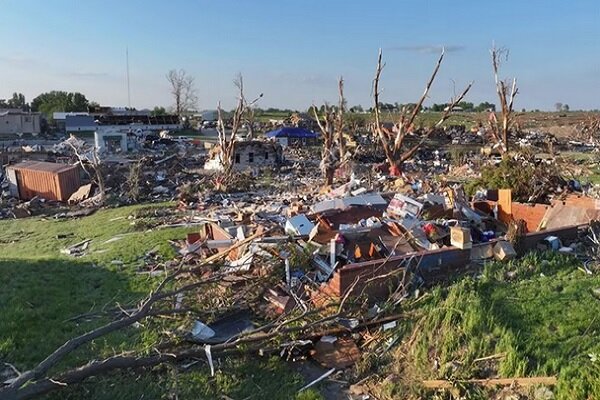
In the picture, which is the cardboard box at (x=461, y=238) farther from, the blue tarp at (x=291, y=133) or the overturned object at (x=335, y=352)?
the blue tarp at (x=291, y=133)

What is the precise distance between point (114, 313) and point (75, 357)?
1.03 m

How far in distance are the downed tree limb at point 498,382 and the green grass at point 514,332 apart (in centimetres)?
6

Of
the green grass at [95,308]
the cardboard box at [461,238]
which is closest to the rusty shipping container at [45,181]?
the green grass at [95,308]

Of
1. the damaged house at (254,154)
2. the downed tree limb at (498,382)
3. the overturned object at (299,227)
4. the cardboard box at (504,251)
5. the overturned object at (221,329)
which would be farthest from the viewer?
the damaged house at (254,154)

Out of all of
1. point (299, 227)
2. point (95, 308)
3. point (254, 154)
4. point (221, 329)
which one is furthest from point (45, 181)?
point (221, 329)

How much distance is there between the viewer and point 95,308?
6691 mm

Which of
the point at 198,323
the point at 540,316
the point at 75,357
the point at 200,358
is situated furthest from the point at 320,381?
the point at 75,357

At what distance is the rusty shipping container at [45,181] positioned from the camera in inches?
693

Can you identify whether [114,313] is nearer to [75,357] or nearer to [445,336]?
[75,357]

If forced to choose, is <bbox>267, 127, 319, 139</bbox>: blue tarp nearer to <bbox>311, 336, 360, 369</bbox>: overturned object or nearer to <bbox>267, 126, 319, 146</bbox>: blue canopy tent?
<bbox>267, 126, 319, 146</bbox>: blue canopy tent

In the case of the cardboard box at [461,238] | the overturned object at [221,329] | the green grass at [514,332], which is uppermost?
the cardboard box at [461,238]

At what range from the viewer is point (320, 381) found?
4.73 meters

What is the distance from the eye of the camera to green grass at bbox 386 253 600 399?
13.1 feet

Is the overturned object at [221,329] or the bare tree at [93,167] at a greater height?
the bare tree at [93,167]
